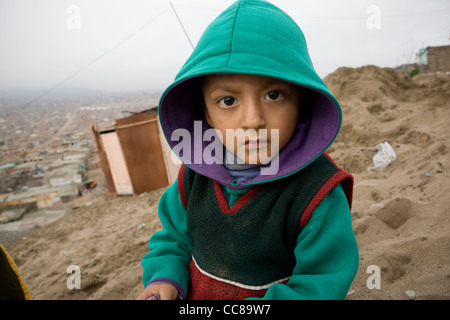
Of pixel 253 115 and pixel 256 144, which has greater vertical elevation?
pixel 253 115

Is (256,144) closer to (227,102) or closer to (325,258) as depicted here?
(227,102)

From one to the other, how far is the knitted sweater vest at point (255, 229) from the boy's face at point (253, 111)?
0.18m

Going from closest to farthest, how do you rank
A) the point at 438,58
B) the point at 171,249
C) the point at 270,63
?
the point at 270,63, the point at 171,249, the point at 438,58

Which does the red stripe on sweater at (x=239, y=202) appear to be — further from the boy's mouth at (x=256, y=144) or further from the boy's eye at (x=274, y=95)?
the boy's eye at (x=274, y=95)

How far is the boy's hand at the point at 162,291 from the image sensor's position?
1094mm

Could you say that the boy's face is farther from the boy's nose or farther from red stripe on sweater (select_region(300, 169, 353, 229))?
red stripe on sweater (select_region(300, 169, 353, 229))

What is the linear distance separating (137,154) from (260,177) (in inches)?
268

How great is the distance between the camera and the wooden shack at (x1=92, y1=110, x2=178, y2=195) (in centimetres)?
704

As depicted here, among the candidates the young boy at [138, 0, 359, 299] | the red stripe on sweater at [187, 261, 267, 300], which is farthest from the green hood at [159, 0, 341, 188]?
the red stripe on sweater at [187, 261, 267, 300]

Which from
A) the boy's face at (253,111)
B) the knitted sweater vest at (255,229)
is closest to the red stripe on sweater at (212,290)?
the knitted sweater vest at (255,229)

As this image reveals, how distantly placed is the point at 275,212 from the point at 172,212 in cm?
65

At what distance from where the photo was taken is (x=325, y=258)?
0.87 meters

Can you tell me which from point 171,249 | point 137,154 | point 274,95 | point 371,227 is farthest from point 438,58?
point 171,249
